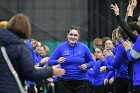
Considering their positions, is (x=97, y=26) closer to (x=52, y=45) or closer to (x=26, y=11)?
(x=52, y=45)

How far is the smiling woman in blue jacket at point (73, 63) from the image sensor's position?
34.7 feet

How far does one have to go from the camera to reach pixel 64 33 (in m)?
23.6

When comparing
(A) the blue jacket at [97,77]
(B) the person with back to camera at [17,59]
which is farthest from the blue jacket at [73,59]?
(B) the person with back to camera at [17,59]

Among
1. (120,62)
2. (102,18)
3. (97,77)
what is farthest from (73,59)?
(102,18)

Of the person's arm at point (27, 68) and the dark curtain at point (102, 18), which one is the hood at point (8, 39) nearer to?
the person's arm at point (27, 68)

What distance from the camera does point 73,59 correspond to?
10.7 meters

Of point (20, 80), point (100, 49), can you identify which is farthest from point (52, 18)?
point (20, 80)

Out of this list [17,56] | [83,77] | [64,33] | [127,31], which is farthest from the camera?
[64,33]

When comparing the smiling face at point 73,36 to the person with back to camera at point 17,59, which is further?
the smiling face at point 73,36

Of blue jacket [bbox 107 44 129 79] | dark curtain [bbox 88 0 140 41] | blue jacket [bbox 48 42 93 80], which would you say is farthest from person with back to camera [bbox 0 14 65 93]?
dark curtain [bbox 88 0 140 41]

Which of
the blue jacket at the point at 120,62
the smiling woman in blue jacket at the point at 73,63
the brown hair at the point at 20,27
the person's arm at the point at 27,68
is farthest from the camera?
the smiling woman in blue jacket at the point at 73,63

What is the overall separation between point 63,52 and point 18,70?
4394mm

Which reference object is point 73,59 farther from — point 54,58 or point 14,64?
point 14,64

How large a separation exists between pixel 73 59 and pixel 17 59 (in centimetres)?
437
